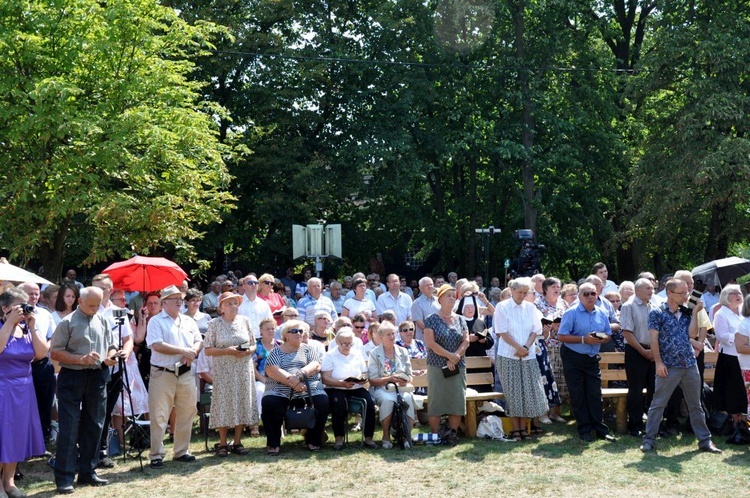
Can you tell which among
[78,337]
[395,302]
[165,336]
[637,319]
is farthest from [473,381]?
[78,337]

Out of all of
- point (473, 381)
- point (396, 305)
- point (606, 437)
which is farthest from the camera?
point (396, 305)

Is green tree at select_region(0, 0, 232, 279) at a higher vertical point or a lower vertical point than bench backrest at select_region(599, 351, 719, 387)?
higher

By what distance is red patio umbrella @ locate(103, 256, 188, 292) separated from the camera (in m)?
11.9

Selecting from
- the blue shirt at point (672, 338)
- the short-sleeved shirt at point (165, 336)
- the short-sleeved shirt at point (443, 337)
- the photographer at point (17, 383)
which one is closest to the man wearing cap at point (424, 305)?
the short-sleeved shirt at point (443, 337)

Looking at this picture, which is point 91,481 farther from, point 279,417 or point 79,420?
point 279,417

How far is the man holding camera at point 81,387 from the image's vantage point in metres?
7.87

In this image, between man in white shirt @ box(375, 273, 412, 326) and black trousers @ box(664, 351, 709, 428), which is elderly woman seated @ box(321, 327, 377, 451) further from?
man in white shirt @ box(375, 273, 412, 326)

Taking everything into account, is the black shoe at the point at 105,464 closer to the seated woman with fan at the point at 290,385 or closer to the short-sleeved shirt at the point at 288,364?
the seated woman with fan at the point at 290,385

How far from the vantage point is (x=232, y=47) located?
26984mm

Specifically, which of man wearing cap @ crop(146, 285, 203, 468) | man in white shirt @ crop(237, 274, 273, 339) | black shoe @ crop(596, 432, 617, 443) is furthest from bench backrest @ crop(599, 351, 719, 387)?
man wearing cap @ crop(146, 285, 203, 468)

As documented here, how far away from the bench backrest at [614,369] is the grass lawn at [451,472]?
115 cm

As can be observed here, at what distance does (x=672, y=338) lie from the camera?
927 centimetres

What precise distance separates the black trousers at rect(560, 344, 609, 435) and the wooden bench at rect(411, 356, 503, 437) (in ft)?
2.78

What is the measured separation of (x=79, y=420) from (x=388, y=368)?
11.3ft
